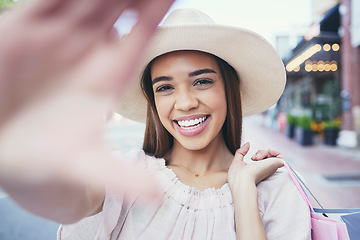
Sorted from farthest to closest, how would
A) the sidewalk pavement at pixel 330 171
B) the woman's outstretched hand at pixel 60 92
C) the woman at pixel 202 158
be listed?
the sidewalk pavement at pixel 330 171, the woman at pixel 202 158, the woman's outstretched hand at pixel 60 92

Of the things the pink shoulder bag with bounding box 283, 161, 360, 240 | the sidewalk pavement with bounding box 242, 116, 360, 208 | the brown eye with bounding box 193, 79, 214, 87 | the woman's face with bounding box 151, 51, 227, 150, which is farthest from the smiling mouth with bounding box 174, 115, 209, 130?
the sidewalk pavement with bounding box 242, 116, 360, 208

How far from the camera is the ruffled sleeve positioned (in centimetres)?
114

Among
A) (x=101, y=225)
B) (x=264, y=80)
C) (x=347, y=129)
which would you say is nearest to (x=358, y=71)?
(x=347, y=129)

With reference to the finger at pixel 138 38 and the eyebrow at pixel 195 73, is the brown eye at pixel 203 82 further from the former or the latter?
the finger at pixel 138 38

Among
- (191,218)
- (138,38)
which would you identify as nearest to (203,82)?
(191,218)

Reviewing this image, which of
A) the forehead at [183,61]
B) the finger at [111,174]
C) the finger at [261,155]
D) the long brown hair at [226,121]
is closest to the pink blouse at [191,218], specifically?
the finger at [261,155]

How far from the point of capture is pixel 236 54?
142 cm

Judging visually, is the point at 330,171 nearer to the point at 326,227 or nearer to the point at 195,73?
the point at 326,227

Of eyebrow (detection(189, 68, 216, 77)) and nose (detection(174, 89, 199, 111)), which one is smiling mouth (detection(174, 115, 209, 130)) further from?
eyebrow (detection(189, 68, 216, 77))

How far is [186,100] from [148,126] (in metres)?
0.48

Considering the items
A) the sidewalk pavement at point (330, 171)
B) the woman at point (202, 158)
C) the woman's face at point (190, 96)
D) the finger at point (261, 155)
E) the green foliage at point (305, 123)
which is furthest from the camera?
the green foliage at point (305, 123)

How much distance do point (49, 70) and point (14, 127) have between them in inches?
3.1

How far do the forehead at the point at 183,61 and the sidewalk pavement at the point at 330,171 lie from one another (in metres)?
1.06

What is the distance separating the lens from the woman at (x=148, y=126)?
31 cm
